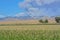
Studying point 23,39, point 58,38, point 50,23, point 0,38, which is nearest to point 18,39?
point 23,39

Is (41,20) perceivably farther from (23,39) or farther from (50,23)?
(23,39)

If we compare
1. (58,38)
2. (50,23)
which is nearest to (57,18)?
(50,23)

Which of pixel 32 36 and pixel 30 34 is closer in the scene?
pixel 32 36

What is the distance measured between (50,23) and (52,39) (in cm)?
1438

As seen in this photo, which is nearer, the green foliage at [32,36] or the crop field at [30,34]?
the green foliage at [32,36]

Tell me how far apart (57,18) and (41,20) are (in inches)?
77.0

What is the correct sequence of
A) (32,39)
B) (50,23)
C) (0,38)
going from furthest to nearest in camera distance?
1. (50,23)
2. (0,38)
3. (32,39)

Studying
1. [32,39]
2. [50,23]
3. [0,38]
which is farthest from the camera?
[50,23]

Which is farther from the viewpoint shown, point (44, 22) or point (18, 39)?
point (44, 22)

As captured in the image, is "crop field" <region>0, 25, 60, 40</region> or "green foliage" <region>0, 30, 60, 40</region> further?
"crop field" <region>0, 25, 60, 40</region>

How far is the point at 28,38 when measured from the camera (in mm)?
9148

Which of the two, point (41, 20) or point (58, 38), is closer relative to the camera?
point (58, 38)

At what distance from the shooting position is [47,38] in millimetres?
9102

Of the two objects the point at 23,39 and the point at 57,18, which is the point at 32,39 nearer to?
the point at 23,39
